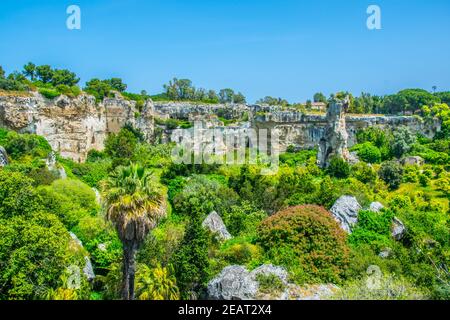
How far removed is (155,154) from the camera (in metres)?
50.7

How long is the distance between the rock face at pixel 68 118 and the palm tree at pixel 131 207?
95.3 ft

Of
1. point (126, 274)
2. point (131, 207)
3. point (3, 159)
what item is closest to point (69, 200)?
point (3, 159)

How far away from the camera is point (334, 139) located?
164 feet

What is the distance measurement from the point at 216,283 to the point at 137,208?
17.7 feet

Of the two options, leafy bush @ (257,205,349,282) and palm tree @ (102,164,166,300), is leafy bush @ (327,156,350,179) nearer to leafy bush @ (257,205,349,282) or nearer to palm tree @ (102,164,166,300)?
leafy bush @ (257,205,349,282)

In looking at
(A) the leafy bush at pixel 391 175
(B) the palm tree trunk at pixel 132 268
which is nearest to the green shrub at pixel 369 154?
(A) the leafy bush at pixel 391 175

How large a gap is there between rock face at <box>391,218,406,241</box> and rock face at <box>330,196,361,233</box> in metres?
2.14

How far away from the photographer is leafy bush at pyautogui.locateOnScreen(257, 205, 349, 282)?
23062mm

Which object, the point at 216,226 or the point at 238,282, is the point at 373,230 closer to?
the point at 216,226

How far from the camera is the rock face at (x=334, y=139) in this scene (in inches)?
1951

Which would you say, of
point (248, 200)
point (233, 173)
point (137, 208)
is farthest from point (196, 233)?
point (233, 173)

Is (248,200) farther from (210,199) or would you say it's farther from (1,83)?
(1,83)

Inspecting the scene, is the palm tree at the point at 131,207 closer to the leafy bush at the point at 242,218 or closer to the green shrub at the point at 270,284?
the green shrub at the point at 270,284
